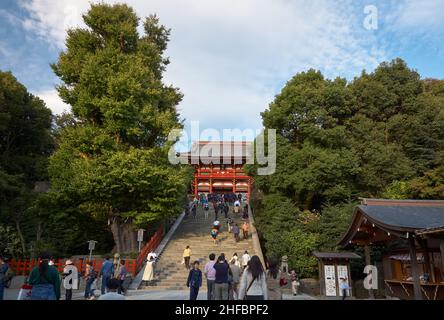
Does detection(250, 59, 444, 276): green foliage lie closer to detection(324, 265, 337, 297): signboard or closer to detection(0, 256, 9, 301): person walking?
detection(324, 265, 337, 297): signboard

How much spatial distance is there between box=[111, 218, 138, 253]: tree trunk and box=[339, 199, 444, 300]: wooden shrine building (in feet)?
36.7

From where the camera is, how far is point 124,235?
1964 cm

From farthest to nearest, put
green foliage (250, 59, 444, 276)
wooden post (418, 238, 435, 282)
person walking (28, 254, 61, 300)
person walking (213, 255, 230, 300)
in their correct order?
green foliage (250, 59, 444, 276) < wooden post (418, 238, 435, 282) < person walking (213, 255, 230, 300) < person walking (28, 254, 61, 300)

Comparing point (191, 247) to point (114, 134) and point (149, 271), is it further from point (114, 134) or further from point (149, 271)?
point (114, 134)

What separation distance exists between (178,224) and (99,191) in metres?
8.58

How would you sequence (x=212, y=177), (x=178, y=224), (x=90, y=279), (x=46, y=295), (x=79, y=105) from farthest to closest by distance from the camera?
(x=212, y=177)
(x=178, y=224)
(x=79, y=105)
(x=90, y=279)
(x=46, y=295)

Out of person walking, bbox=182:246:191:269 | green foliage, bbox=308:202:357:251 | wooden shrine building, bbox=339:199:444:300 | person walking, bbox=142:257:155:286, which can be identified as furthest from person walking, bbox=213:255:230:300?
green foliage, bbox=308:202:357:251

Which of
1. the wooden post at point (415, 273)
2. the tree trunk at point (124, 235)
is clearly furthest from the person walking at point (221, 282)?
the tree trunk at point (124, 235)

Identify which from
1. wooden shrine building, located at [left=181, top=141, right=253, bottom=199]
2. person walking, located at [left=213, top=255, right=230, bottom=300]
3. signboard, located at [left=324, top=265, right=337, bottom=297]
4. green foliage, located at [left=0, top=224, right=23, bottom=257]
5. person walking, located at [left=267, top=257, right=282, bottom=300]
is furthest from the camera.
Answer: wooden shrine building, located at [left=181, top=141, right=253, bottom=199]

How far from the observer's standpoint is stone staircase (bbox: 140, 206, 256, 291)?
50.8ft

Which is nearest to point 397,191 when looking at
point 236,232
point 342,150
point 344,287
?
point 342,150
